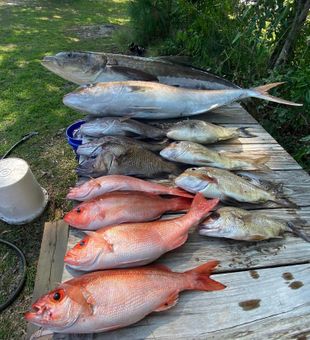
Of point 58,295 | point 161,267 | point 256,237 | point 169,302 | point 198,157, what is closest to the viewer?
point 58,295

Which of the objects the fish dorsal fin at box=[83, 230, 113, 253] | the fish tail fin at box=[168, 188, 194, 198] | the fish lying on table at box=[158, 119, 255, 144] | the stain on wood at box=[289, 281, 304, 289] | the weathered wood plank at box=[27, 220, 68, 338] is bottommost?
the weathered wood plank at box=[27, 220, 68, 338]

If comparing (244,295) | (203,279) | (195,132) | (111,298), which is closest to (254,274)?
(244,295)

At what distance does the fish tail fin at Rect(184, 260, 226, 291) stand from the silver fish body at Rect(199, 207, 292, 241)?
195 mm

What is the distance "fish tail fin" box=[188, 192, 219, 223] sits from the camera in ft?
4.67

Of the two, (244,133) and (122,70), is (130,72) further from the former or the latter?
(244,133)

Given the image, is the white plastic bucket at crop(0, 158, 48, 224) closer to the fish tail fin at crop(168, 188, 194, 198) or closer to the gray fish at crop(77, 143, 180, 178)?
the gray fish at crop(77, 143, 180, 178)

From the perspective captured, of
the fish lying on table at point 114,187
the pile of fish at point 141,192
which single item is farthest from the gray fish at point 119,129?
the fish lying on table at point 114,187

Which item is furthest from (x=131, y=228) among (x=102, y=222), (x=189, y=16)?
(x=189, y=16)

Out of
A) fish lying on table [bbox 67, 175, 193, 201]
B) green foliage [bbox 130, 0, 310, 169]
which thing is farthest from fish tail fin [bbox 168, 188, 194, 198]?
green foliage [bbox 130, 0, 310, 169]

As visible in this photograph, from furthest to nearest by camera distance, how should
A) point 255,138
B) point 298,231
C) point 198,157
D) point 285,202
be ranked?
1. point 255,138
2. point 198,157
3. point 285,202
4. point 298,231

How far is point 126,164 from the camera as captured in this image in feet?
5.90

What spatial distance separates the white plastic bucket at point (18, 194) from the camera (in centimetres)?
275

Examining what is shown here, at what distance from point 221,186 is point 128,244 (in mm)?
599

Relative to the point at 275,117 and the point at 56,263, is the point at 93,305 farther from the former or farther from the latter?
the point at 275,117
